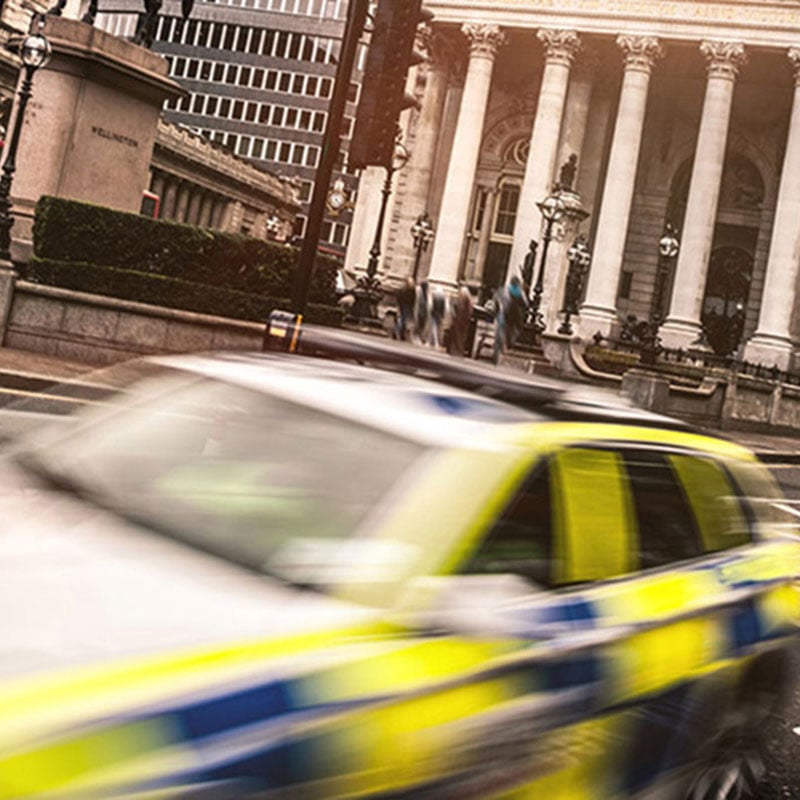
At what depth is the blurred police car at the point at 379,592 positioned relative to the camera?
7.40ft

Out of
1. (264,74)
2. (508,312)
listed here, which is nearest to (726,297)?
(508,312)

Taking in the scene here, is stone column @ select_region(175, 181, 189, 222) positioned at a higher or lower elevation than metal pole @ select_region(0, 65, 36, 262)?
higher

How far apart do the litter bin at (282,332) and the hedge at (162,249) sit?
8.73 metres

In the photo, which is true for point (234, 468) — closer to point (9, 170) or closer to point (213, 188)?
point (9, 170)

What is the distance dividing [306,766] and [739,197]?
5792 centimetres

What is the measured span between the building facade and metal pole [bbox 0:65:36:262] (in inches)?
2796

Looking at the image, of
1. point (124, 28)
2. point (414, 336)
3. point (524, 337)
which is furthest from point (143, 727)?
point (124, 28)

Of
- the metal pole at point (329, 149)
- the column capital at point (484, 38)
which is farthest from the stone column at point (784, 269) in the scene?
the metal pole at point (329, 149)

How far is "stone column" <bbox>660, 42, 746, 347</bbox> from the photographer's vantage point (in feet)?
160

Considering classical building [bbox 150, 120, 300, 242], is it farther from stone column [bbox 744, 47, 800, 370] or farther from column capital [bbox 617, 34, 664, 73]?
stone column [bbox 744, 47, 800, 370]

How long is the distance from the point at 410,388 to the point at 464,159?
50.7 m

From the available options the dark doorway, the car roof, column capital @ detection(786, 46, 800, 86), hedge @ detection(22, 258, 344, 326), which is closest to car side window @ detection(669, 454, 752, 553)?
the car roof

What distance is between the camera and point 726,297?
56.4 meters

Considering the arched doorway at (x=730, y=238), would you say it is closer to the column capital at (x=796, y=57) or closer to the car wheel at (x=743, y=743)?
the column capital at (x=796, y=57)
